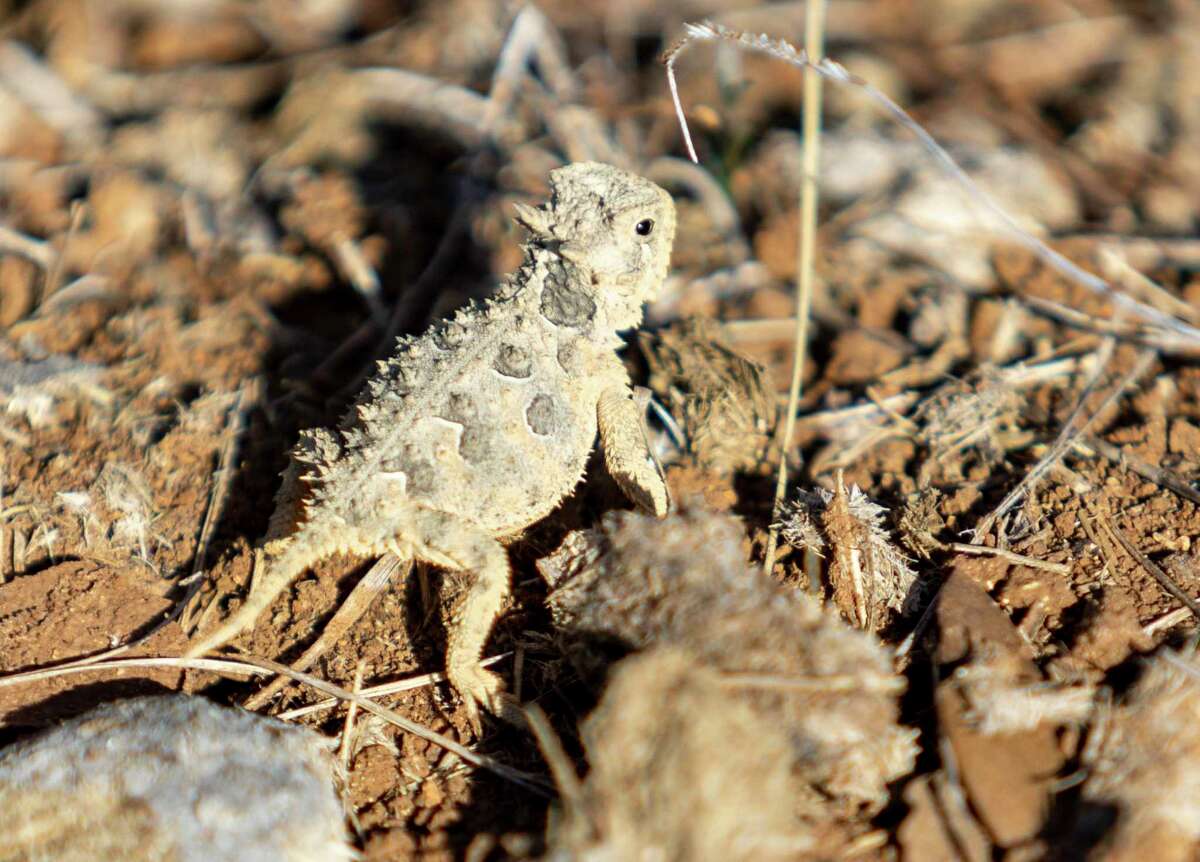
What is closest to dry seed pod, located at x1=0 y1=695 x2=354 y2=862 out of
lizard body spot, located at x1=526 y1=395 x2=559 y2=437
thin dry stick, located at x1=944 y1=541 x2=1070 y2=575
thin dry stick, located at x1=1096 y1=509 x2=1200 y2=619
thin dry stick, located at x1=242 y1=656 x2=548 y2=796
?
thin dry stick, located at x1=242 y1=656 x2=548 y2=796

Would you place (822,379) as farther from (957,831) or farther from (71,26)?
(71,26)

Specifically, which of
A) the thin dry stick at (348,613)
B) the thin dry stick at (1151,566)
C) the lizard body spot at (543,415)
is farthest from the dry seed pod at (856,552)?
the thin dry stick at (348,613)

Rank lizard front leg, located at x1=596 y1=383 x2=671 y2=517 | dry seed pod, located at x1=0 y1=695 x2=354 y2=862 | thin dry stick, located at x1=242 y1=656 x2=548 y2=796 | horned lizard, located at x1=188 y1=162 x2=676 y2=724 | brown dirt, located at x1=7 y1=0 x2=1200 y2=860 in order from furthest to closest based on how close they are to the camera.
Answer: lizard front leg, located at x1=596 y1=383 x2=671 y2=517 → horned lizard, located at x1=188 y1=162 x2=676 y2=724 → brown dirt, located at x1=7 y1=0 x2=1200 y2=860 → thin dry stick, located at x1=242 y1=656 x2=548 y2=796 → dry seed pod, located at x1=0 y1=695 x2=354 y2=862

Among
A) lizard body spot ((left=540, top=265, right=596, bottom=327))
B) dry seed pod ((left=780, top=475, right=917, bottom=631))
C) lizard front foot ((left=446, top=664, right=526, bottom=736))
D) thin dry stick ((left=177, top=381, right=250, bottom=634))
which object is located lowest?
thin dry stick ((left=177, top=381, right=250, bottom=634))

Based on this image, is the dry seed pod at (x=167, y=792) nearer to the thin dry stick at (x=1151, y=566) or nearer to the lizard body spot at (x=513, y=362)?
the lizard body spot at (x=513, y=362)

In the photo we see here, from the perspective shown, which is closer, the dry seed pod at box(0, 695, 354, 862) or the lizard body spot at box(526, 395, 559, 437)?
the dry seed pod at box(0, 695, 354, 862)

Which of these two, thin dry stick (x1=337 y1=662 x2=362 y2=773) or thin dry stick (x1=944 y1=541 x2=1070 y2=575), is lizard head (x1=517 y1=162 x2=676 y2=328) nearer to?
thin dry stick (x1=944 y1=541 x2=1070 y2=575)

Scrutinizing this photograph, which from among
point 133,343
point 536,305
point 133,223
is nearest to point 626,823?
point 536,305
